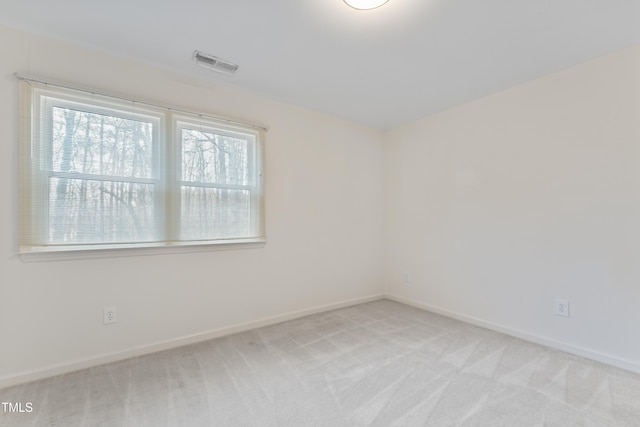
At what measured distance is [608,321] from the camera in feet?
6.89

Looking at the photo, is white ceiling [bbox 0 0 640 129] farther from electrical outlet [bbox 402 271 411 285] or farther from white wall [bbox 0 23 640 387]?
electrical outlet [bbox 402 271 411 285]

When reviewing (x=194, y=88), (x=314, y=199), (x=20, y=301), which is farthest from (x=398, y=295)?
(x=20, y=301)

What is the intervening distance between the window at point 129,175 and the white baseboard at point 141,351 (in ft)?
2.67

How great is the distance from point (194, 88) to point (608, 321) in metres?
3.85

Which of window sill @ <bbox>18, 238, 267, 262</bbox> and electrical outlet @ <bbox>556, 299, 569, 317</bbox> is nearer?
window sill @ <bbox>18, 238, 267, 262</bbox>

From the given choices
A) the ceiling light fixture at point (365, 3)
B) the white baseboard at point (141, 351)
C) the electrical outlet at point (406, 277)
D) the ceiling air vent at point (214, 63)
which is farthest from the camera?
the electrical outlet at point (406, 277)

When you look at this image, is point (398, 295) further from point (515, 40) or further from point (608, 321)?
point (515, 40)

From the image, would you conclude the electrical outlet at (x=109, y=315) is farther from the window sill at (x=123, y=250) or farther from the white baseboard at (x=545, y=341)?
the white baseboard at (x=545, y=341)

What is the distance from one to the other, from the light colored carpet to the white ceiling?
2.33 meters

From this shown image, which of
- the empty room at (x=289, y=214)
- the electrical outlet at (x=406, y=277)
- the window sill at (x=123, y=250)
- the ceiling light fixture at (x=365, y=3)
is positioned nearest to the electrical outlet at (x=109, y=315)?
the empty room at (x=289, y=214)

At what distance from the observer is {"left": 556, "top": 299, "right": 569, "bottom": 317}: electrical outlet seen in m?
2.30

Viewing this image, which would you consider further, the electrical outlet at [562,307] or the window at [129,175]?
the electrical outlet at [562,307]

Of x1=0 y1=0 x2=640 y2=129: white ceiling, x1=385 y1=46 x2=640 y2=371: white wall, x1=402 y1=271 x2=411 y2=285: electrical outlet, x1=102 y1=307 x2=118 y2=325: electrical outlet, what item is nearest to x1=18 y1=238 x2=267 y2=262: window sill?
x1=102 y1=307 x2=118 y2=325: electrical outlet

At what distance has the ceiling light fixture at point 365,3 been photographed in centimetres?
162
